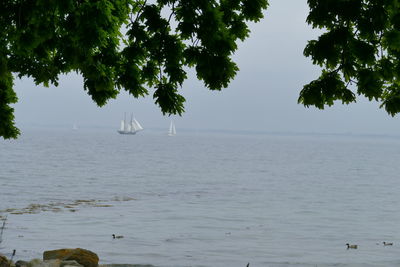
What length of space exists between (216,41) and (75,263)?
7.95 meters

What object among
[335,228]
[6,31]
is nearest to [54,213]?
[335,228]

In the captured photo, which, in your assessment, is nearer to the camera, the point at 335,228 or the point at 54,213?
the point at 335,228

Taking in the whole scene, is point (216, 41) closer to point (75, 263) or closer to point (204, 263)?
point (75, 263)

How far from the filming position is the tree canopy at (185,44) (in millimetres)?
9031

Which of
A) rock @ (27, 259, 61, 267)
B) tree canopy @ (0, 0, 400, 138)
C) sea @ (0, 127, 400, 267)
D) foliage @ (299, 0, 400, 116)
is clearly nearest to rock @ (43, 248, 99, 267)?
rock @ (27, 259, 61, 267)

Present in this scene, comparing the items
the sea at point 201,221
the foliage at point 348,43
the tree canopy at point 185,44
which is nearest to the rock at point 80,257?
the sea at point 201,221

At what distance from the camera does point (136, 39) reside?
11133 mm

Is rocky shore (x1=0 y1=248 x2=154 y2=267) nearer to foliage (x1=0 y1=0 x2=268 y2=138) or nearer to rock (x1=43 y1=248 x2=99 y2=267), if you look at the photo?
rock (x1=43 y1=248 x2=99 y2=267)

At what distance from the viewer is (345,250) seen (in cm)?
2483

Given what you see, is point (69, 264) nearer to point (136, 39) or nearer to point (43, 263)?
point (43, 263)

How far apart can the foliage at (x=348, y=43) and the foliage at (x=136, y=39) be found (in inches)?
57.9

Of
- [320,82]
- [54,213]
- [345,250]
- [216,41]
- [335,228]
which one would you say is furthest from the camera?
[54,213]

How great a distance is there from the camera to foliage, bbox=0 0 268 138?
9.77 meters

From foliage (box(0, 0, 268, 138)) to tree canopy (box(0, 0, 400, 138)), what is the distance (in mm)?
16
